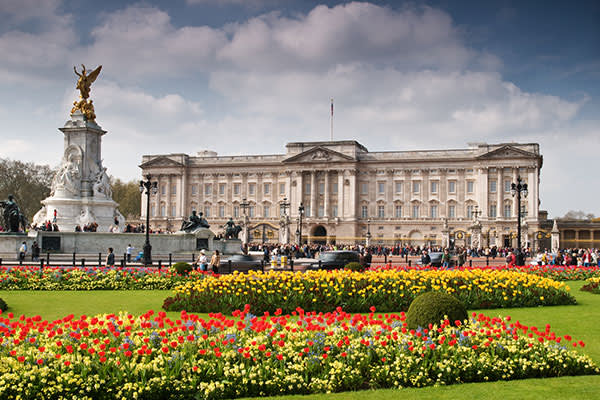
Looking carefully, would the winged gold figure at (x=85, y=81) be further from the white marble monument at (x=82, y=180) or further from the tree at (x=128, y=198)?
the tree at (x=128, y=198)

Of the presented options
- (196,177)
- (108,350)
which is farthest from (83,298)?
(196,177)

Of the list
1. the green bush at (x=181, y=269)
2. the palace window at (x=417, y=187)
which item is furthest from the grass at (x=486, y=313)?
the palace window at (x=417, y=187)

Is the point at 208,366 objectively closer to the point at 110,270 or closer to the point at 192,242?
the point at 110,270

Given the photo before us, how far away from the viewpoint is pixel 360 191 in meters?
82.5

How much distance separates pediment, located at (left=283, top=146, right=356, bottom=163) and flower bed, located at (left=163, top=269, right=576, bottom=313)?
216 feet

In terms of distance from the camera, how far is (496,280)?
49.3 ft

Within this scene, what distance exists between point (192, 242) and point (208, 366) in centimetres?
2738

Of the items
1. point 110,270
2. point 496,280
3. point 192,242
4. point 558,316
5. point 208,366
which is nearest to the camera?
point 208,366

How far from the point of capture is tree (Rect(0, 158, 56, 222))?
243 ft

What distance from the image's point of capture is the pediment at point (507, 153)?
74.4 meters

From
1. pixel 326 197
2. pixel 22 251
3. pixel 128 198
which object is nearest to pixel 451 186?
pixel 326 197

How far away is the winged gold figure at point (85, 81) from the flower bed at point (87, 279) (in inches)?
729

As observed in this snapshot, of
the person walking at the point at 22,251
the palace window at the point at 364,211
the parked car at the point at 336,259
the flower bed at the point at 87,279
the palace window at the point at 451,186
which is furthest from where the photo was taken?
the palace window at the point at 364,211

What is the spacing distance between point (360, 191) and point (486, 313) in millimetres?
69134
